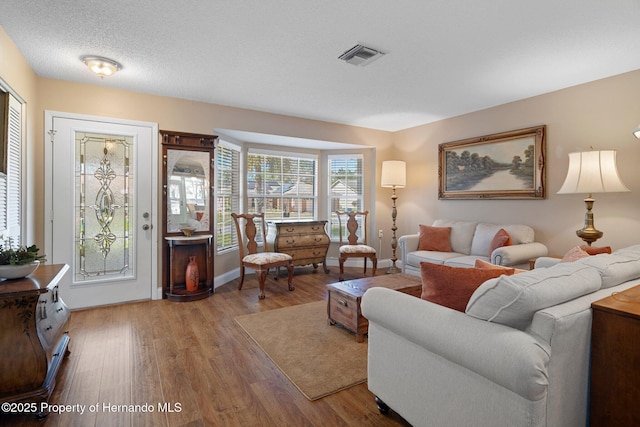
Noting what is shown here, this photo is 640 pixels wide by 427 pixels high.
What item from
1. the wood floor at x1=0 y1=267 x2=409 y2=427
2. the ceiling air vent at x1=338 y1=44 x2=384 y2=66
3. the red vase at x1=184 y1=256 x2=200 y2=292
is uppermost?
the ceiling air vent at x1=338 y1=44 x2=384 y2=66

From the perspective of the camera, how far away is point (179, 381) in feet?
7.00

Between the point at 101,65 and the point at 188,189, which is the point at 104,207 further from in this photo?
the point at 101,65

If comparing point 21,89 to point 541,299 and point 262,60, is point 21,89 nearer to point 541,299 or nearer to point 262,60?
point 262,60

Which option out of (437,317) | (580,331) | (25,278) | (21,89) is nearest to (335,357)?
(437,317)

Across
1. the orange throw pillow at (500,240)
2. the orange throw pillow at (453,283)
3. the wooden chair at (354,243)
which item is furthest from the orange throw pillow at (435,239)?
the orange throw pillow at (453,283)

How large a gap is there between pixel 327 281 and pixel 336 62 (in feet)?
9.74

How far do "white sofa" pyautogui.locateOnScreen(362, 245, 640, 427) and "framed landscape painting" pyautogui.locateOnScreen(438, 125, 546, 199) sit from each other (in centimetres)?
256

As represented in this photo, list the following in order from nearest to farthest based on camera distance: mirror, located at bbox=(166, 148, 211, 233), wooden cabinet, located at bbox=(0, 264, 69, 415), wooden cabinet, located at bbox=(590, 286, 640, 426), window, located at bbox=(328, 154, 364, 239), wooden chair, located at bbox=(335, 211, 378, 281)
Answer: wooden cabinet, located at bbox=(590, 286, 640, 426) < wooden cabinet, located at bbox=(0, 264, 69, 415) < mirror, located at bbox=(166, 148, 211, 233) < wooden chair, located at bbox=(335, 211, 378, 281) < window, located at bbox=(328, 154, 364, 239)

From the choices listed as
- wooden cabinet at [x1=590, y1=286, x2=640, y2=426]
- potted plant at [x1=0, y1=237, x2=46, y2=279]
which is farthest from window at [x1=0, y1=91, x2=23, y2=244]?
wooden cabinet at [x1=590, y1=286, x2=640, y2=426]

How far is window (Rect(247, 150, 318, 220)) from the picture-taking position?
17.5 ft

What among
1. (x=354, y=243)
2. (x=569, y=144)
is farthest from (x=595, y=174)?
(x=354, y=243)

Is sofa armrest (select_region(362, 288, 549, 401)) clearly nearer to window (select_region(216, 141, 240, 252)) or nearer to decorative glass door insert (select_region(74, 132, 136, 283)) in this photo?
decorative glass door insert (select_region(74, 132, 136, 283))

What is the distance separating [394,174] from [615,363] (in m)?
4.02

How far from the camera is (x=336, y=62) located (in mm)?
2947
